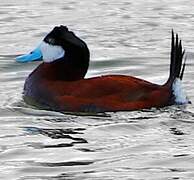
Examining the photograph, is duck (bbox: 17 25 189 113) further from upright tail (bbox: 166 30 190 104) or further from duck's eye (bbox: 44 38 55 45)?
duck's eye (bbox: 44 38 55 45)

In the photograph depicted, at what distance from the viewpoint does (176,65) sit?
9992 mm

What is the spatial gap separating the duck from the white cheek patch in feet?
0.36

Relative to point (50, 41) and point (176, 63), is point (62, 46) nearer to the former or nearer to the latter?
point (50, 41)

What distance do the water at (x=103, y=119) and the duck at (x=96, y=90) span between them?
0.10 metres

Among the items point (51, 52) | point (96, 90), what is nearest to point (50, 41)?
point (51, 52)

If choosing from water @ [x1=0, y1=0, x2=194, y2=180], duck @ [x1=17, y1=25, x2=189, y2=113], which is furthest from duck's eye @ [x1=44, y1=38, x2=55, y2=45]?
water @ [x1=0, y1=0, x2=194, y2=180]

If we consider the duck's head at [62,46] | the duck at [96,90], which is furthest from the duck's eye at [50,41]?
the duck at [96,90]

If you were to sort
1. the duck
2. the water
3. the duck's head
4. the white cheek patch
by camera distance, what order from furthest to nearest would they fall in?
the white cheek patch < the duck's head < the duck < the water

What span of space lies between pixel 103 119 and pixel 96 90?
12.7 inches

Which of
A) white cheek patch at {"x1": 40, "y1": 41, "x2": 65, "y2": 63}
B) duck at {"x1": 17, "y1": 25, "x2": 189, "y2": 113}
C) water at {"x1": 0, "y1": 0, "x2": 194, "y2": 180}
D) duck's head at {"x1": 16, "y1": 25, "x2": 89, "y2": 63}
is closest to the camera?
water at {"x1": 0, "y1": 0, "x2": 194, "y2": 180}

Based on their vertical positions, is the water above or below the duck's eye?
below

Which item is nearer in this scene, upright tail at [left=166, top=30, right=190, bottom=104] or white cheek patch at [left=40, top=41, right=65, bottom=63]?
upright tail at [left=166, top=30, right=190, bottom=104]

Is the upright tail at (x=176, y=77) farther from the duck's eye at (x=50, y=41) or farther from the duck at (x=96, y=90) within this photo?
the duck's eye at (x=50, y=41)

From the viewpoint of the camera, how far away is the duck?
9.88 m
